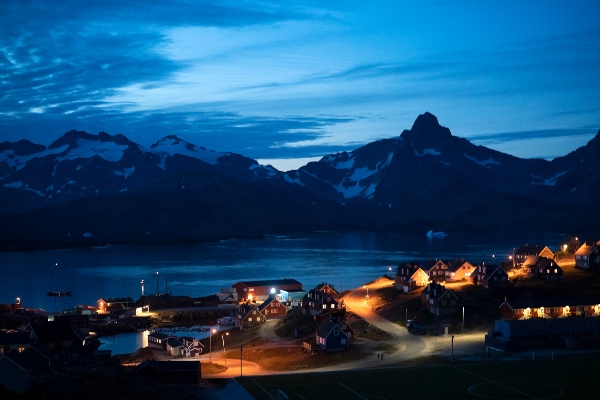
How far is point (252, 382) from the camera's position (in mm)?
27484

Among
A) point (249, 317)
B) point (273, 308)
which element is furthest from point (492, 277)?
point (249, 317)

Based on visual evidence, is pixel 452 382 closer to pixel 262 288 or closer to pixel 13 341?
pixel 13 341

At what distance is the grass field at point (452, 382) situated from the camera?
25.0 m

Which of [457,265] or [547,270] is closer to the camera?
[547,270]

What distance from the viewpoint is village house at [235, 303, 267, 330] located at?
45188mm

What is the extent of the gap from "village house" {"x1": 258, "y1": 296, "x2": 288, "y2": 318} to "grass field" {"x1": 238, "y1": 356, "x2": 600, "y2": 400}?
62.3ft

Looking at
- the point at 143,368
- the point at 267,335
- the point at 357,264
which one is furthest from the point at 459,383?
the point at 357,264

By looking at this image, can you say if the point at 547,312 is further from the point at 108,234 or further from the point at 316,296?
the point at 108,234

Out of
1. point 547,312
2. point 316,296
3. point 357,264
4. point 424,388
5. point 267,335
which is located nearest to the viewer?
point 424,388

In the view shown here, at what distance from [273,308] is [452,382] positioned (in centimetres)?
2237

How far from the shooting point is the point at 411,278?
47.5 meters

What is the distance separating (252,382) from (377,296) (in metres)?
21.7

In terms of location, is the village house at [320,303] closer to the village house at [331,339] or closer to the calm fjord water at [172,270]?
the village house at [331,339]

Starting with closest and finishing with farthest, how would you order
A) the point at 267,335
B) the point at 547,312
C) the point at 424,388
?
the point at 424,388 → the point at 547,312 → the point at 267,335
